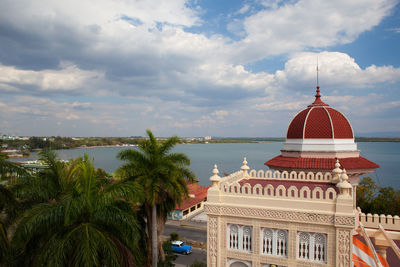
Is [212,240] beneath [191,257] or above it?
above

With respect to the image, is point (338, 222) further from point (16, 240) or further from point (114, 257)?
point (16, 240)

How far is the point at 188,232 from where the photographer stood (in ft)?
111

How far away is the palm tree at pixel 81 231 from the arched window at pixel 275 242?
15.7 feet

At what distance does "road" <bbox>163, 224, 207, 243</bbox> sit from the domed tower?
1763cm

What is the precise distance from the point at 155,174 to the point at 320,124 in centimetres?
1074

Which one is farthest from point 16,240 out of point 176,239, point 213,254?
point 176,239

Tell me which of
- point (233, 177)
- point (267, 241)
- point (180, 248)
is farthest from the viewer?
point (180, 248)

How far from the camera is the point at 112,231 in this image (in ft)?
32.0

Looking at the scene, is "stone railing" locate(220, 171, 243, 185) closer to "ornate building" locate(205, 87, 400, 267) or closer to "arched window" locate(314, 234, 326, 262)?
"ornate building" locate(205, 87, 400, 267)

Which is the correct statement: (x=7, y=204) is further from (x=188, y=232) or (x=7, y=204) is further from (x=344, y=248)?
(x=188, y=232)

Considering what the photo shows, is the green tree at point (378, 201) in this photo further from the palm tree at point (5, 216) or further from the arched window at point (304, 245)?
the palm tree at point (5, 216)

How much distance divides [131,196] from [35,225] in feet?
10.3

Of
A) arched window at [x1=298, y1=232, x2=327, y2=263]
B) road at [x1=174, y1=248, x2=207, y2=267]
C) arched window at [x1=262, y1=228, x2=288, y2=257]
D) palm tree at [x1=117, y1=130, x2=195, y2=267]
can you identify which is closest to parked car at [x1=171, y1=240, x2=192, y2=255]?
road at [x1=174, y1=248, x2=207, y2=267]

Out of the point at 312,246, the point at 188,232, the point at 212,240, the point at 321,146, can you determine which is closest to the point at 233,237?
the point at 212,240
